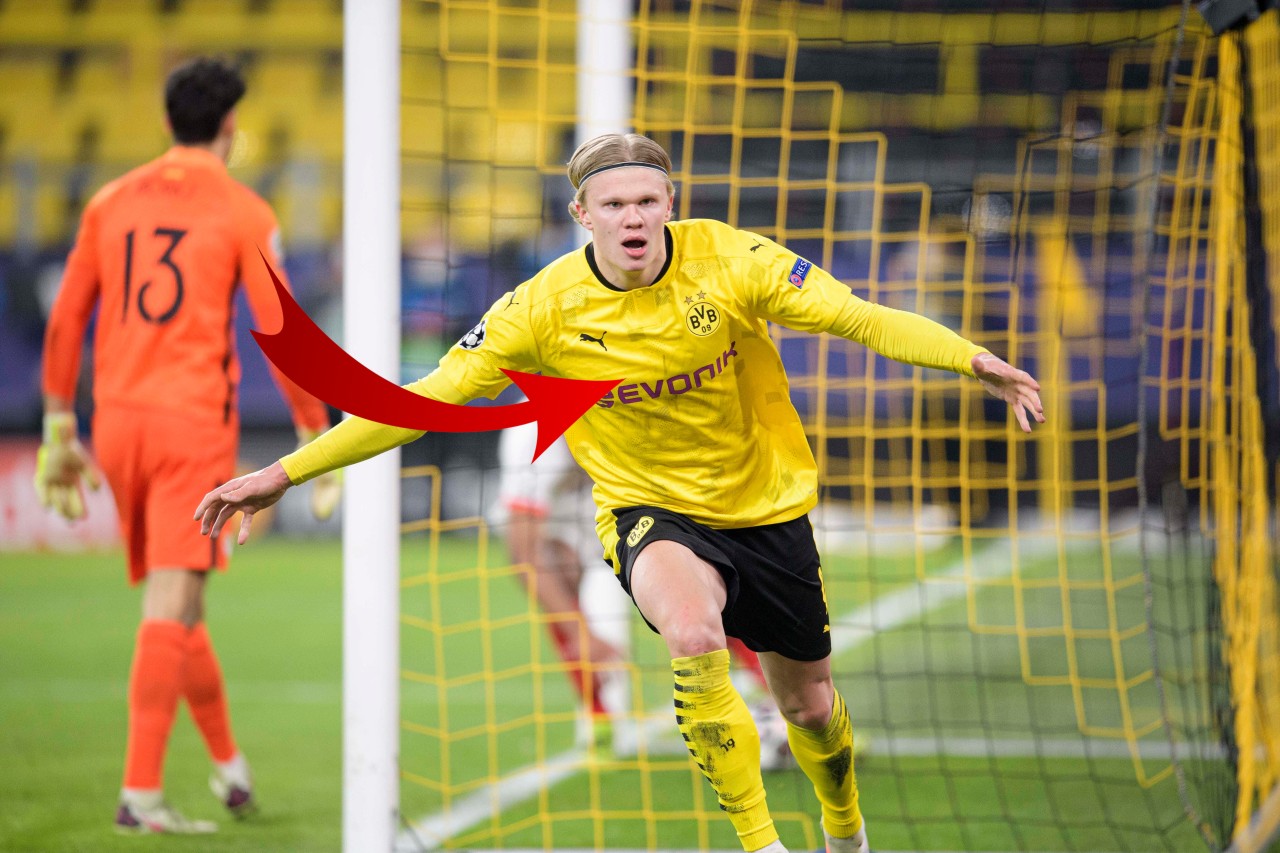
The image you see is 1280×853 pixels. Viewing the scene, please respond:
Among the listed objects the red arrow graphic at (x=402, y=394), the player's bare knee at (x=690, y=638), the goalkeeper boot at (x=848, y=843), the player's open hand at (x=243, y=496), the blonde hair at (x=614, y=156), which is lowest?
the goalkeeper boot at (x=848, y=843)

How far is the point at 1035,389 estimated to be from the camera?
2920 millimetres

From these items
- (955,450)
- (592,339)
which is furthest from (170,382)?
(955,450)

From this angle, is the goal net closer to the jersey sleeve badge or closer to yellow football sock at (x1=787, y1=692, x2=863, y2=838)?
yellow football sock at (x1=787, y1=692, x2=863, y2=838)

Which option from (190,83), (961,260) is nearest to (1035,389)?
(190,83)

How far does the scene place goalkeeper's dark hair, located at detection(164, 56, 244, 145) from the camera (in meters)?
4.68

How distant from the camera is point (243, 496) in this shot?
302 centimetres

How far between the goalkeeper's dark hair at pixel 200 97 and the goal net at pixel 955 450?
2.43 feet

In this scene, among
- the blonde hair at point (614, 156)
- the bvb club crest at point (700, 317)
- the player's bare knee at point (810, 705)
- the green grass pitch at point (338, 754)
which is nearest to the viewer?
the blonde hair at point (614, 156)

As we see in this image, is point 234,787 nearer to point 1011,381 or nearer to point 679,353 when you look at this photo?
point 679,353

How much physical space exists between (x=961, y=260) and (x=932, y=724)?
25.1 feet

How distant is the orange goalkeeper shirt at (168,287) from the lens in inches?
180

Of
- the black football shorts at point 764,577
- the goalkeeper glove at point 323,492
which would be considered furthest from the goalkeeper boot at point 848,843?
the goalkeeper glove at point 323,492

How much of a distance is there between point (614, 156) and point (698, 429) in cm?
68

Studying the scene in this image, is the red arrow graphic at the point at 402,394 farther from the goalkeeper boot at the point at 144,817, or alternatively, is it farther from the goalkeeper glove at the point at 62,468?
the goalkeeper boot at the point at 144,817
